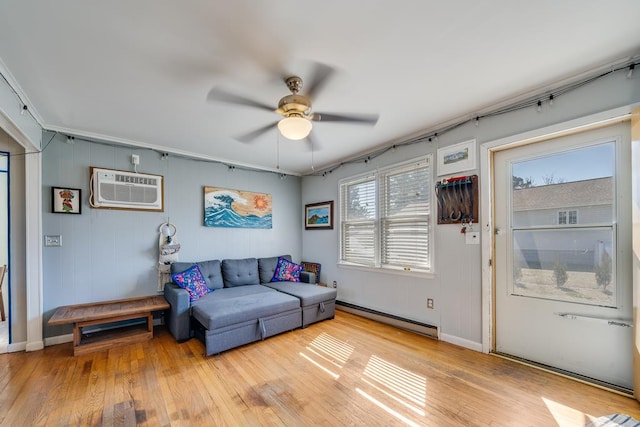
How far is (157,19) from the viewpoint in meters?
1.50

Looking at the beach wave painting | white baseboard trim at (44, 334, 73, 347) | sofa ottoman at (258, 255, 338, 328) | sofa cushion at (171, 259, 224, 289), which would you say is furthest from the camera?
the beach wave painting

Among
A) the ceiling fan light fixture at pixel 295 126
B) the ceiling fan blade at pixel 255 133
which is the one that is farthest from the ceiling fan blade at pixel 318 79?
the ceiling fan blade at pixel 255 133

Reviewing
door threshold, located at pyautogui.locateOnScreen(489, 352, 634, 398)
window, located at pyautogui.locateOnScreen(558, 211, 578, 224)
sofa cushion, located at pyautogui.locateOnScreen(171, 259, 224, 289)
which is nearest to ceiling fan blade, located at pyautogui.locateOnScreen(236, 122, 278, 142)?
sofa cushion, located at pyautogui.locateOnScreen(171, 259, 224, 289)

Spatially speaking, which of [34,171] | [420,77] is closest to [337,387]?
[420,77]

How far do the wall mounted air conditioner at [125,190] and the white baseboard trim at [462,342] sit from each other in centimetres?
395

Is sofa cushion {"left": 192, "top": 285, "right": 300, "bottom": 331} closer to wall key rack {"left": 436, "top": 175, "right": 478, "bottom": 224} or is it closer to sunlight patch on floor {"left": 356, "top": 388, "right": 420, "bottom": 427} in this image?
sunlight patch on floor {"left": 356, "top": 388, "right": 420, "bottom": 427}

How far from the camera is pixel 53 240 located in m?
2.99

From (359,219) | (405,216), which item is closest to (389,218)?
(405,216)

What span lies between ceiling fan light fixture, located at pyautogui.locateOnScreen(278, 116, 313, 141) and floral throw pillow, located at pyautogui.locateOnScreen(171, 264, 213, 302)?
235 cm

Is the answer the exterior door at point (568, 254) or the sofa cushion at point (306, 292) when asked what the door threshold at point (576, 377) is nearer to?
the exterior door at point (568, 254)

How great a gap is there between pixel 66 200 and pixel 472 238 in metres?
4.57

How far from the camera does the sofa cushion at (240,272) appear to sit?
3955mm

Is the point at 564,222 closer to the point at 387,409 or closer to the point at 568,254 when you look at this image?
the point at 568,254

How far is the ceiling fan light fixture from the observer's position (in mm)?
1979
